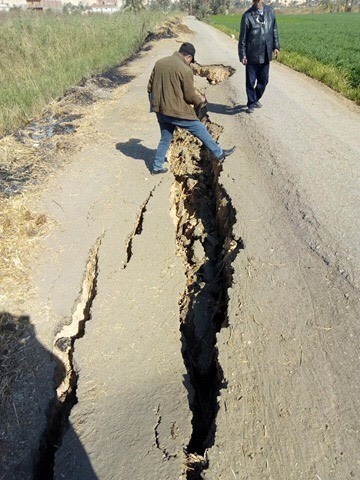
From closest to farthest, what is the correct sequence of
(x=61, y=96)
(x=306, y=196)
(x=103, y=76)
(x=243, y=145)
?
(x=306, y=196)
(x=243, y=145)
(x=61, y=96)
(x=103, y=76)

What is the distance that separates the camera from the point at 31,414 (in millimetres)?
2402

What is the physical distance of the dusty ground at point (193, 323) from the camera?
2068 millimetres

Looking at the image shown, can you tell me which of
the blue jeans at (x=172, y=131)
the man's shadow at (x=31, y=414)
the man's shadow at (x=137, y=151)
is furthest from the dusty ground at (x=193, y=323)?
the blue jeans at (x=172, y=131)

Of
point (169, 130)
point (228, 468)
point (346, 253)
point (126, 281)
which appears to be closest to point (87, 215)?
point (126, 281)

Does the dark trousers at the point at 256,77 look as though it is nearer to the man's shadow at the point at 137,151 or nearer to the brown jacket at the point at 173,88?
the man's shadow at the point at 137,151

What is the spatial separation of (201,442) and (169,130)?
386 centimetres

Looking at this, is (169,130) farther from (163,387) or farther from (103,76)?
(103,76)

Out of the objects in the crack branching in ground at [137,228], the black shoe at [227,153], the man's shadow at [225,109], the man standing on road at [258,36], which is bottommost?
the crack branching in ground at [137,228]

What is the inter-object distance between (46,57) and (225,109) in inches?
296

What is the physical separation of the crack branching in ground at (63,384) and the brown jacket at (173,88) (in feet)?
7.74

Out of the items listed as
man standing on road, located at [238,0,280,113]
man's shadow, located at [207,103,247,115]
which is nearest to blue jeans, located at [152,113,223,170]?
man standing on road, located at [238,0,280,113]

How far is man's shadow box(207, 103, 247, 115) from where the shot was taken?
23.7ft

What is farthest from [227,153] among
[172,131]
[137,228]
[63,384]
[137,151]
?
[63,384]

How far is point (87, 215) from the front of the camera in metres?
4.35
